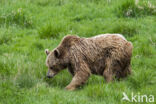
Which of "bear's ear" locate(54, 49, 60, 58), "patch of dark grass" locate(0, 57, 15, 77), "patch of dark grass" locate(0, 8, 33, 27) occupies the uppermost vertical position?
"patch of dark grass" locate(0, 8, 33, 27)

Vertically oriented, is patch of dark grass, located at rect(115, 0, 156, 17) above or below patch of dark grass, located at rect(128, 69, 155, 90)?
above

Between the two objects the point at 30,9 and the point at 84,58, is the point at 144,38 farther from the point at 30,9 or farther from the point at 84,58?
the point at 30,9

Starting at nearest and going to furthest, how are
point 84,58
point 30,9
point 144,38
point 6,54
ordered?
point 84,58 → point 6,54 → point 144,38 → point 30,9

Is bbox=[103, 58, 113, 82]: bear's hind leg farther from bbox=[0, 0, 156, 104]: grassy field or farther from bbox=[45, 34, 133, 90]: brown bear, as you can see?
bbox=[0, 0, 156, 104]: grassy field

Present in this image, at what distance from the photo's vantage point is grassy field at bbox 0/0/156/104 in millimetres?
6238

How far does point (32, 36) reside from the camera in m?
10.0

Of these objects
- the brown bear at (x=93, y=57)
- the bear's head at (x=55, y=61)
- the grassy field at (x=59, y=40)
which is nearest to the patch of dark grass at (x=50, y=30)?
the grassy field at (x=59, y=40)

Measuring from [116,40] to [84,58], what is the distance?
A: 0.80m

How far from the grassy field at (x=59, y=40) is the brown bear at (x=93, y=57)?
0.24 meters

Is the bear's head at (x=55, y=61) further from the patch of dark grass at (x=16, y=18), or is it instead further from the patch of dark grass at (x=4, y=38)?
the patch of dark grass at (x=16, y=18)

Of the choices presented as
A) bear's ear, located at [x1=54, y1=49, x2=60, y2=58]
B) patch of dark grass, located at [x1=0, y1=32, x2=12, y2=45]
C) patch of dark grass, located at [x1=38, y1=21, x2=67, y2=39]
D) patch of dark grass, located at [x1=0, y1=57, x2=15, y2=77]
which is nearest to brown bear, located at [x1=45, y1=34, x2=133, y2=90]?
bear's ear, located at [x1=54, y1=49, x2=60, y2=58]

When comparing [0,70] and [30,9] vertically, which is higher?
[30,9]

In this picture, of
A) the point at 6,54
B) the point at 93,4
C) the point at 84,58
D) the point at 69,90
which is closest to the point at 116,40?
the point at 84,58

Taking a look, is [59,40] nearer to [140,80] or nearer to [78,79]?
[78,79]
